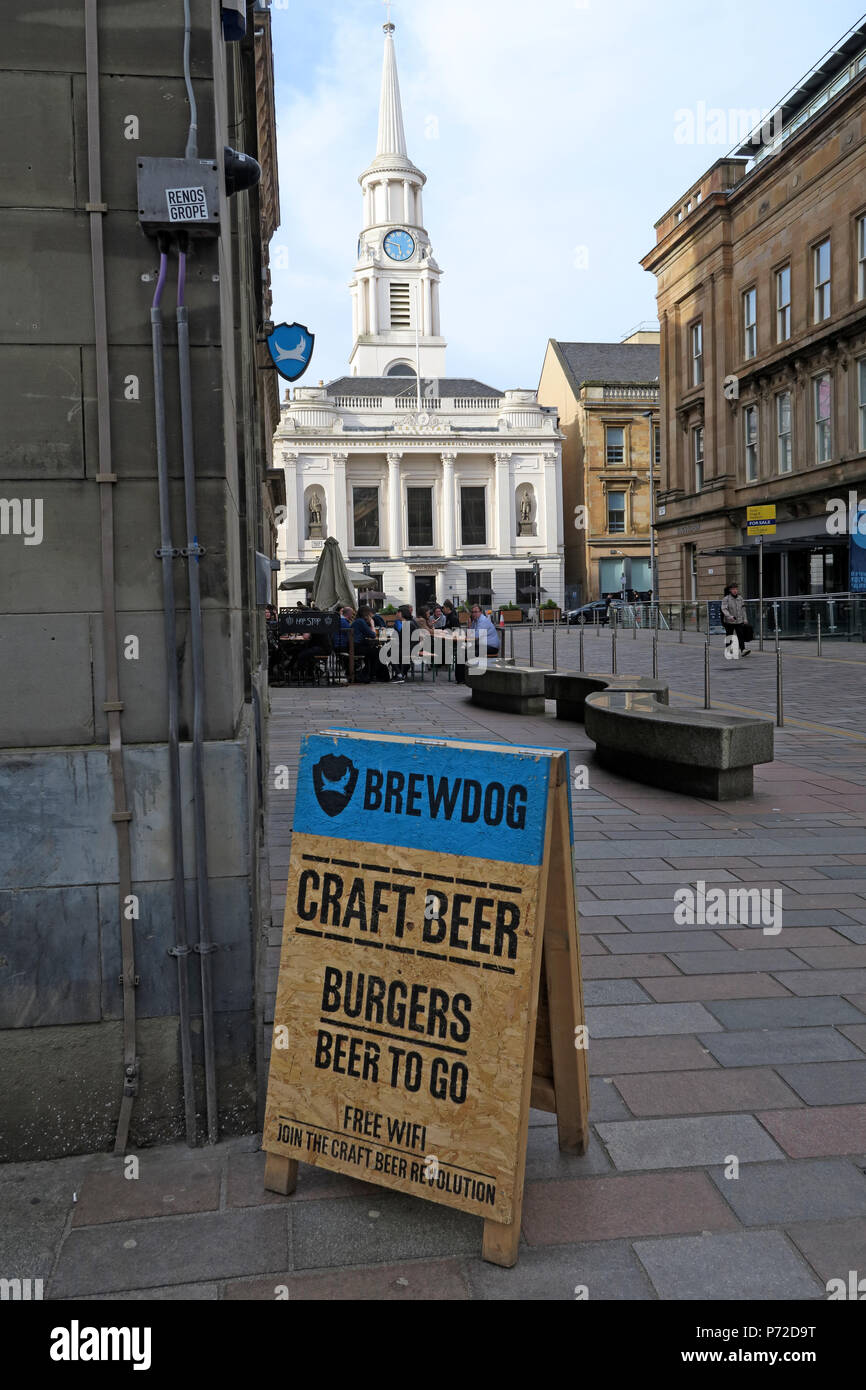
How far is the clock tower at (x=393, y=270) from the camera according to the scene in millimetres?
75312

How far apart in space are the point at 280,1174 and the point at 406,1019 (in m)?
0.56

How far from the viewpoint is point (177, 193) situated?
9.91 feet

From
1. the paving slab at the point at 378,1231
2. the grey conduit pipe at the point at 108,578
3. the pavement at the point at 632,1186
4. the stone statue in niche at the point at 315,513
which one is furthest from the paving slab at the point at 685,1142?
the stone statue in niche at the point at 315,513

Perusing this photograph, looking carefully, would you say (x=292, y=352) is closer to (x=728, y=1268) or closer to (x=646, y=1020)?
(x=646, y=1020)

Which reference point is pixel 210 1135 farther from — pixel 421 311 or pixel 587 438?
pixel 421 311

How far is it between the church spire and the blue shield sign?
243 ft

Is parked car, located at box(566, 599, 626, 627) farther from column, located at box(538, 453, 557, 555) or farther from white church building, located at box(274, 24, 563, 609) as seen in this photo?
column, located at box(538, 453, 557, 555)

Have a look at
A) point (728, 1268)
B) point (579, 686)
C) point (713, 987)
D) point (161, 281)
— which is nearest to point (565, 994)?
point (728, 1268)

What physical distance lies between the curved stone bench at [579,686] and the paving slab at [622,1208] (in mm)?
8292

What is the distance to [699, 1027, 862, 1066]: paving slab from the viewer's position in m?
3.65

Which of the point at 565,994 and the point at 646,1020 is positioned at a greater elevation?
the point at 565,994

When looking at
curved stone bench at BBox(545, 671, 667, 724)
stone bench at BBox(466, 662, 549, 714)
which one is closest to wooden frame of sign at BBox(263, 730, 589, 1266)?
curved stone bench at BBox(545, 671, 667, 724)
